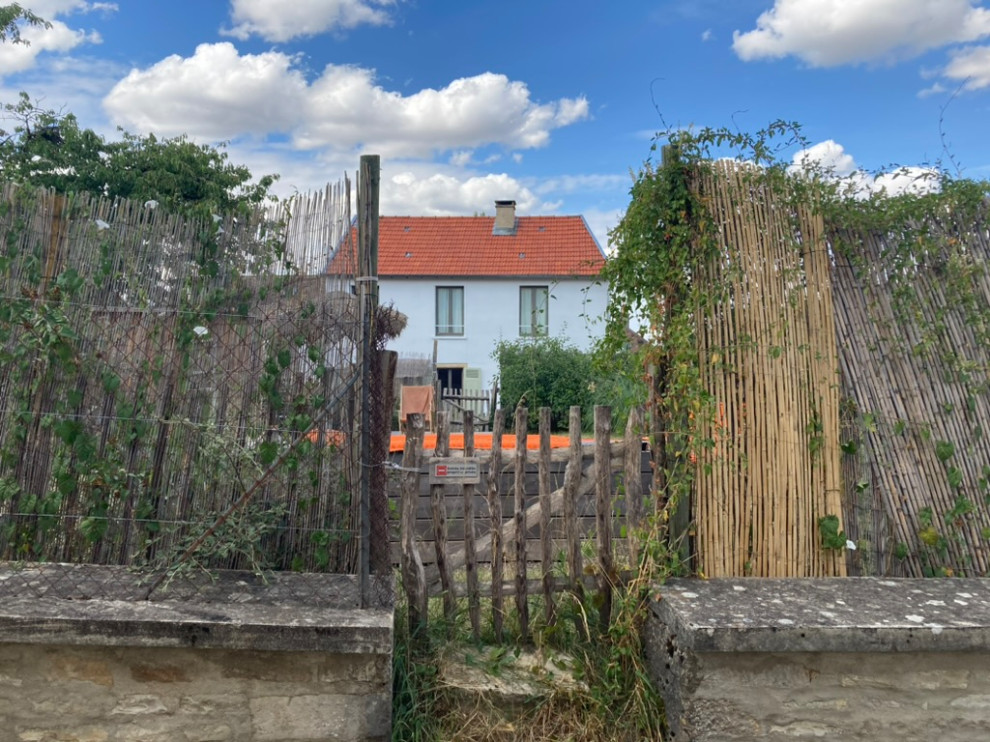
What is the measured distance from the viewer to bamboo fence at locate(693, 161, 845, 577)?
152 inches

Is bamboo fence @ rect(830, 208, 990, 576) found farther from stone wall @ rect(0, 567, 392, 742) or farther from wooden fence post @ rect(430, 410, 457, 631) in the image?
stone wall @ rect(0, 567, 392, 742)

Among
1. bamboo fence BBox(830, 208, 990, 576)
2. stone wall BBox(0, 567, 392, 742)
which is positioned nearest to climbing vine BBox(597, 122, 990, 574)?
bamboo fence BBox(830, 208, 990, 576)

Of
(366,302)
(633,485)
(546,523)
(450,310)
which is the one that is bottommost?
(546,523)

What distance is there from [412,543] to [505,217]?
23360 millimetres

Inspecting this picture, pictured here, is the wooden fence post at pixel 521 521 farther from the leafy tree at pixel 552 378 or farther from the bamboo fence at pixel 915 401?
the leafy tree at pixel 552 378

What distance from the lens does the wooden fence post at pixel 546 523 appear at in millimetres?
3855

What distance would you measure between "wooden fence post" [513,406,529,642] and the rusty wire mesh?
0.79 metres

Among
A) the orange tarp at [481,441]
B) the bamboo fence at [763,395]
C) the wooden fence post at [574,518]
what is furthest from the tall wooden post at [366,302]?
the orange tarp at [481,441]

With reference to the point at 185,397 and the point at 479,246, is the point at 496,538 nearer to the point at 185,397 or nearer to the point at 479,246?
the point at 185,397

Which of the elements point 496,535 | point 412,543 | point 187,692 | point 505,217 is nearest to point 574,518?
point 496,535

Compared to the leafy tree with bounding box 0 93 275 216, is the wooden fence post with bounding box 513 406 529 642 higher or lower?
lower

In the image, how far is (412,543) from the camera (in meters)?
3.89

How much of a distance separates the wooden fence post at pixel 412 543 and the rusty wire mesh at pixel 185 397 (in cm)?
26

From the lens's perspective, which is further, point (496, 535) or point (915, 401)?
point (915, 401)
